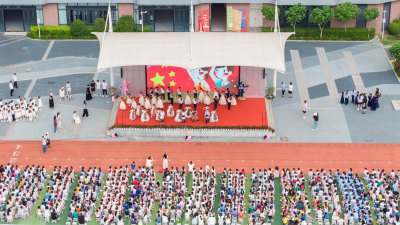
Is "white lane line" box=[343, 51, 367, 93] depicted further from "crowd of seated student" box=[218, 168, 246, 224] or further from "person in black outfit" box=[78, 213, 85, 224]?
"person in black outfit" box=[78, 213, 85, 224]

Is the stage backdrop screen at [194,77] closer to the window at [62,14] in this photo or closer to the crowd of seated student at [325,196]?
the crowd of seated student at [325,196]

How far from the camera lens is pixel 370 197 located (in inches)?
2185

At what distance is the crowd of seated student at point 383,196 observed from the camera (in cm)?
5259

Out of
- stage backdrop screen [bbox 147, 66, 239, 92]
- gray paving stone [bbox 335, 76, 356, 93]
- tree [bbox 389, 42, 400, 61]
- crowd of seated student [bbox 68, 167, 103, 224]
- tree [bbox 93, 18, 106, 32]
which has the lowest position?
crowd of seated student [bbox 68, 167, 103, 224]

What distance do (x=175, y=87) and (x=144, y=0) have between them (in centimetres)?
1781

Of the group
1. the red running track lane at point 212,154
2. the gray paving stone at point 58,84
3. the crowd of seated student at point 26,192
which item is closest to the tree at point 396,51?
the red running track lane at point 212,154

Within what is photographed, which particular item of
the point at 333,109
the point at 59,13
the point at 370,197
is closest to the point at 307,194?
the point at 370,197

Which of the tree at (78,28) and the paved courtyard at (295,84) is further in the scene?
the tree at (78,28)

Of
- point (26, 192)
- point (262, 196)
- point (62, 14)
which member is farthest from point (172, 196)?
point (62, 14)

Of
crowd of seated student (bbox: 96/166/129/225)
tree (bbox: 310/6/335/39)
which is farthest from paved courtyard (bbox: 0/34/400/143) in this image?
crowd of seated student (bbox: 96/166/129/225)

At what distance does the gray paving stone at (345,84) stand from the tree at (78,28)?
28.1 m

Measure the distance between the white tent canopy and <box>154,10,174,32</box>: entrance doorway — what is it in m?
17.5

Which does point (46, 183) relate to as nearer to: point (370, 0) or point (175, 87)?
point (175, 87)

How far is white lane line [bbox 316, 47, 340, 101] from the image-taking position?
71.6 metres
